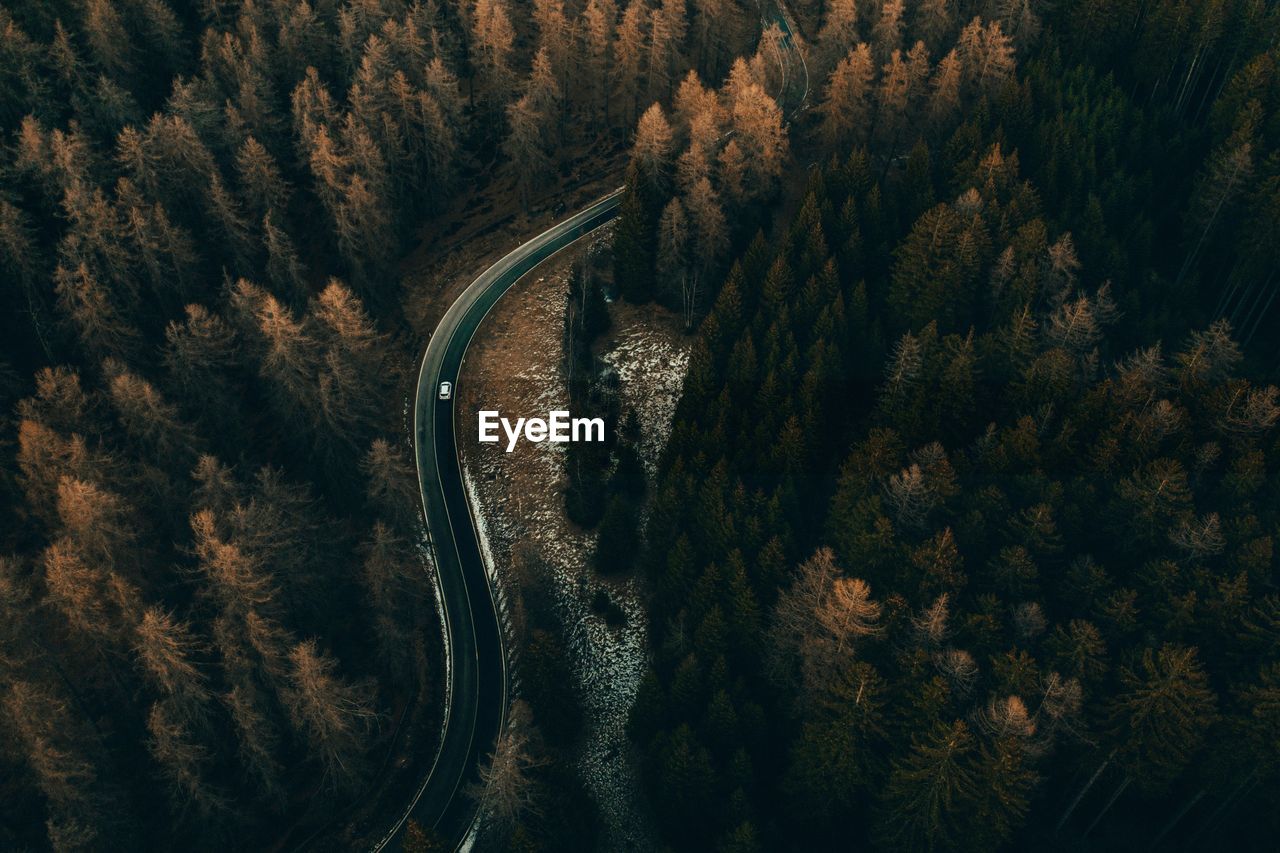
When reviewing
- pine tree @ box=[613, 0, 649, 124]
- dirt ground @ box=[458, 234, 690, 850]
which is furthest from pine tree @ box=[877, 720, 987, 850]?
pine tree @ box=[613, 0, 649, 124]

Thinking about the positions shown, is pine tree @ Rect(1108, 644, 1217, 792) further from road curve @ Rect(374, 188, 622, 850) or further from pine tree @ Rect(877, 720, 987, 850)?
road curve @ Rect(374, 188, 622, 850)

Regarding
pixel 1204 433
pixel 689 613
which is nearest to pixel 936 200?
pixel 1204 433

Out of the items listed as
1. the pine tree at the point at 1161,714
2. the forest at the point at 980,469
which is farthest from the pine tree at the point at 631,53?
the pine tree at the point at 1161,714

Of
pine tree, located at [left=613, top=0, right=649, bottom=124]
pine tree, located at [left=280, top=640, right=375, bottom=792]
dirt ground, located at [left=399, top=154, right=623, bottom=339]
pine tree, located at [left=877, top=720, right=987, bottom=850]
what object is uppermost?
pine tree, located at [left=613, top=0, right=649, bottom=124]

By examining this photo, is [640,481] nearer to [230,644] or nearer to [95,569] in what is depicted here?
[230,644]

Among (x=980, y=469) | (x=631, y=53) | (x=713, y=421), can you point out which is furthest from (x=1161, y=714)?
(x=631, y=53)

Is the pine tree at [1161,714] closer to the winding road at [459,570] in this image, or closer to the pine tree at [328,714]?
the winding road at [459,570]

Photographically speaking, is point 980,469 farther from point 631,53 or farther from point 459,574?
point 631,53
